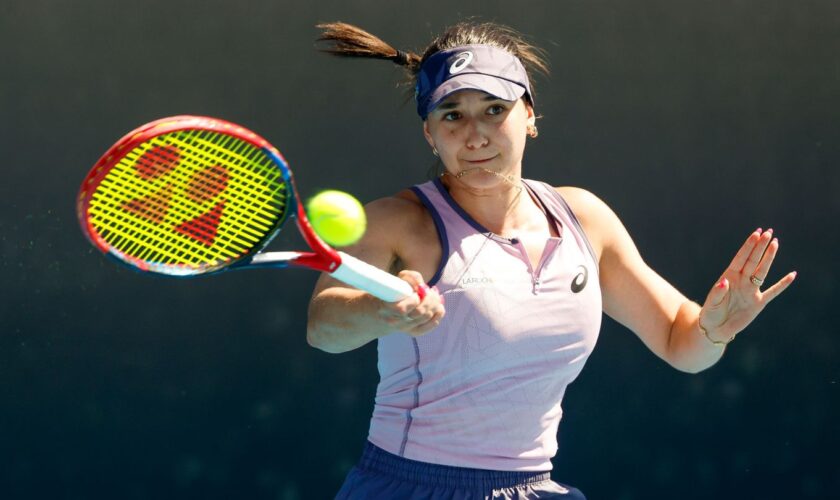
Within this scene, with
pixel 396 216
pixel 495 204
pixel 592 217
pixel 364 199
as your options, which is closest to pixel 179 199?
pixel 396 216

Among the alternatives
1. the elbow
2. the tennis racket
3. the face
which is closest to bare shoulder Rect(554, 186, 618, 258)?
the face

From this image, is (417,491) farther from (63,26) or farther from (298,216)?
(63,26)

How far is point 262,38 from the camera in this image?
4.19 meters

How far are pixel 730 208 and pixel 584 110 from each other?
2.10 ft

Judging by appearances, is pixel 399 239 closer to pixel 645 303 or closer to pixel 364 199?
pixel 645 303

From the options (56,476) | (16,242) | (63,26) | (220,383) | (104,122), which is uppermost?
(63,26)

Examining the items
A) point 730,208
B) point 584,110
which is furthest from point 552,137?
point 730,208

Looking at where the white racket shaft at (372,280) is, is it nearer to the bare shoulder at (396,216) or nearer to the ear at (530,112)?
the bare shoulder at (396,216)

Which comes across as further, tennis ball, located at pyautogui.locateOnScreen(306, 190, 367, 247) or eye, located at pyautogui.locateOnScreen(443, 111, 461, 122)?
eye, located at pyautogui.locateOnScreen(443, 111, 461, 122)

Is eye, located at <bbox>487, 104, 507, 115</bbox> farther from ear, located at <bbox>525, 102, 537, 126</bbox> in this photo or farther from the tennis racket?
the tennis racket

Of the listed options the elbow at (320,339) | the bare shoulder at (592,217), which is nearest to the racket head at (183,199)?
the elbow at (320,339)

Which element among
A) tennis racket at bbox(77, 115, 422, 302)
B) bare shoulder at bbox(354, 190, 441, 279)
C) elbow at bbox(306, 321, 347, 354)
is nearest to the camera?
tennis racket at bbox(77, 115, 422, 302)

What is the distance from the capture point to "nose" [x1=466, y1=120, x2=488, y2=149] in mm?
2951

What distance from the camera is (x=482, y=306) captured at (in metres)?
2.87
